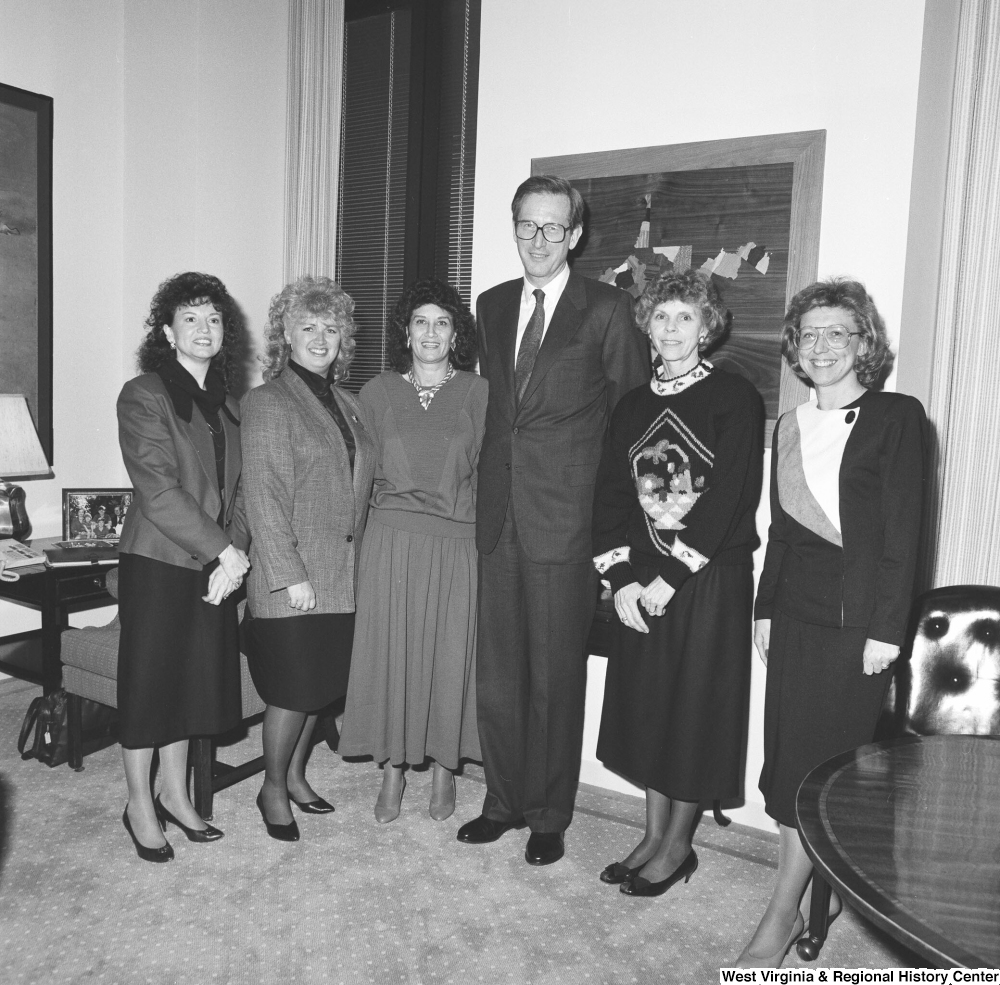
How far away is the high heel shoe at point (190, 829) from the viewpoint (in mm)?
2578

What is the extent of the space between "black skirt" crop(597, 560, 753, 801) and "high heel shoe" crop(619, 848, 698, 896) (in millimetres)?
238

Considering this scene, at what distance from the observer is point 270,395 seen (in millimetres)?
2504

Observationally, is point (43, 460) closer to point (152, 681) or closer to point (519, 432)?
point (152, 681)

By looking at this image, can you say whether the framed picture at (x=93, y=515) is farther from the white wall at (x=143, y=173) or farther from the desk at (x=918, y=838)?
the desk at (x=918, y=838)

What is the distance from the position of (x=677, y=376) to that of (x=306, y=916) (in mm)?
1636

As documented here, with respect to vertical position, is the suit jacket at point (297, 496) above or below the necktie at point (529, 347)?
below

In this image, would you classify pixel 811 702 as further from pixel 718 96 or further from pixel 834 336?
pixel 718 96

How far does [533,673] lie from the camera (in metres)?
2.52

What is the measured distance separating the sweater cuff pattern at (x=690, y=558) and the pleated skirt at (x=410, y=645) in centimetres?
66

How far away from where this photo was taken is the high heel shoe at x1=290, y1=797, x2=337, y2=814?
279 centimetres

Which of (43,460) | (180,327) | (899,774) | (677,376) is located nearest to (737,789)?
(899,774)

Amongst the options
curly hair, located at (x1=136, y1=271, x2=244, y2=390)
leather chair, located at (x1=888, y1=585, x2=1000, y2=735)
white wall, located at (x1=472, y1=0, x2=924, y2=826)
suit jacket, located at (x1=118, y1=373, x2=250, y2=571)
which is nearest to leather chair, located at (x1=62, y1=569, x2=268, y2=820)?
suit jacket, located at (x1=118, y1=373, x2=250, y2=571)

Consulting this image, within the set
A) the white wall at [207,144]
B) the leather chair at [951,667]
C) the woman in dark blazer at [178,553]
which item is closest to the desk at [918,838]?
the leather chair at [951,667]

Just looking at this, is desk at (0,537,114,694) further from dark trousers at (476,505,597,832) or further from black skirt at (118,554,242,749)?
dark trousers at (476,505,597,832)
